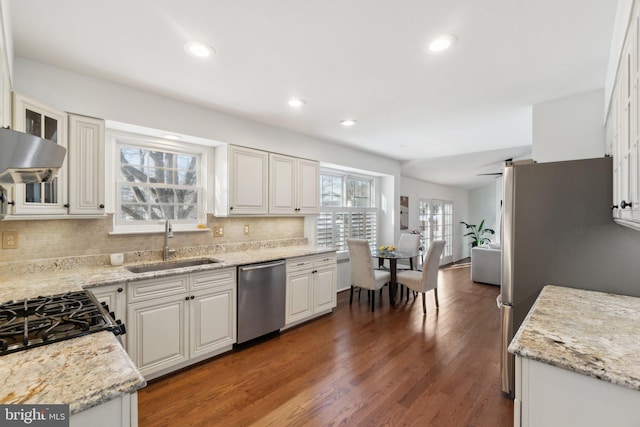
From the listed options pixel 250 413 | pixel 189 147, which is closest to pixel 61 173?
pixel 189 147

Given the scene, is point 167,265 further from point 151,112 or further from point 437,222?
point 437,222

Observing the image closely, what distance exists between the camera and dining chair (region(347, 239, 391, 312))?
4.00 metres

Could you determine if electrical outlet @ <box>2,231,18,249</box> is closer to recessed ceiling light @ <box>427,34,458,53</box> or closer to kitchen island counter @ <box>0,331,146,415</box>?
kitchen island counter @ <box>0,331,146,415</box>

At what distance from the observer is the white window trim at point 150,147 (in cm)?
273

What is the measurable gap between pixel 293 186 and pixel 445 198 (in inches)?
237

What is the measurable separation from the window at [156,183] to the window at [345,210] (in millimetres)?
2024

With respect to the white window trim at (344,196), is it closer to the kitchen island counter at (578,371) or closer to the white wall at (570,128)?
the white wall at (570,128)

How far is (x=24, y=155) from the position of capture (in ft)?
3.34


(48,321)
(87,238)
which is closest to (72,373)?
(48,321)

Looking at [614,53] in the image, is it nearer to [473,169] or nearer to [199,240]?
[199,240]

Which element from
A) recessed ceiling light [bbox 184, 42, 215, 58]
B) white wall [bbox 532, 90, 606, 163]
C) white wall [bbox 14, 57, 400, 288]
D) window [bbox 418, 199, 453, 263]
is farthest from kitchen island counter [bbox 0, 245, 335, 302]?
window [bbox 418, 199, 453, 263]

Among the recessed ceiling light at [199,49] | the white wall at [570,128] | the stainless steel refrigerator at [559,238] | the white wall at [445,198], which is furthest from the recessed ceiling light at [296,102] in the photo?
the white wall at [445,198]

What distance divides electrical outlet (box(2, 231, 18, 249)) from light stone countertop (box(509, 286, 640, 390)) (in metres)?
3.22

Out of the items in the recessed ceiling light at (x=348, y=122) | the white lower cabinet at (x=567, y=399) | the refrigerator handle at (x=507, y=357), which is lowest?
the refrigerator handle at (x=507, y=357)
